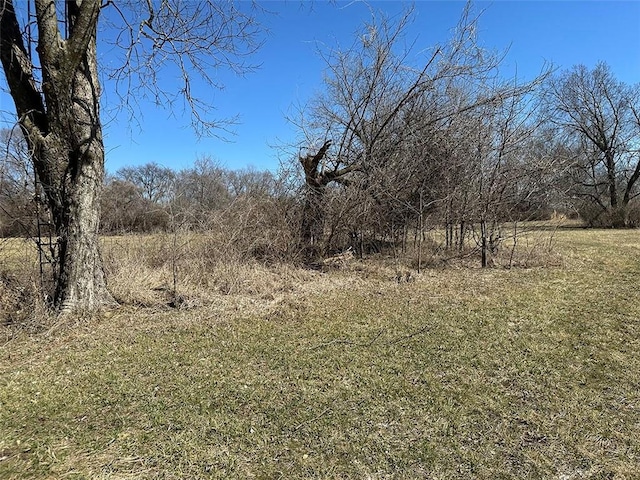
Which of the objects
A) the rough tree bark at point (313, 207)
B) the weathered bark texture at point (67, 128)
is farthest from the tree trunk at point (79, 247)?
the rough tree bark at point (313, 207)

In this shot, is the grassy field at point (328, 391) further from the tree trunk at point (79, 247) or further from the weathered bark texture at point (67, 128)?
the weathered bark texture at point (67, 128)

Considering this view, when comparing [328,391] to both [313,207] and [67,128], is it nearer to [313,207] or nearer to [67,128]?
[67,128]

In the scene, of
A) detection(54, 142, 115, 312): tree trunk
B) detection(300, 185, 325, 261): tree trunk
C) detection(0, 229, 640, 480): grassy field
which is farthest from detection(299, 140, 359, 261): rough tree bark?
detection(54, 142, 115, 312): tree trunk

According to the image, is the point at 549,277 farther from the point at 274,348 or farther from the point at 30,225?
the point at 30,225

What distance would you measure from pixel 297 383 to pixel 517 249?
8.92m

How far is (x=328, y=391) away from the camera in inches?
117

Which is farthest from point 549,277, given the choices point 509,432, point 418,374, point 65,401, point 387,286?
point 65,401

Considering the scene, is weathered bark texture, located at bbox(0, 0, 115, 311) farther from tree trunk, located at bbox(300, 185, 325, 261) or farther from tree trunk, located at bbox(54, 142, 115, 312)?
tree trunk, located at bbox(300, 185, 325, 261)

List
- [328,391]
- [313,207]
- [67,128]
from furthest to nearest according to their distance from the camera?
[313,207] < [67,128] < [328,391]

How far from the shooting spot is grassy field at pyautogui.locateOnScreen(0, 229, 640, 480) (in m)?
2.18

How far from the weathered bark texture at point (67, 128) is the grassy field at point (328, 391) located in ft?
2.02

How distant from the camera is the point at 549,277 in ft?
23.3

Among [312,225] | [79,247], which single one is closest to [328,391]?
[79,247]

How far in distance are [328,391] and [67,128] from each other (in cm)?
406
